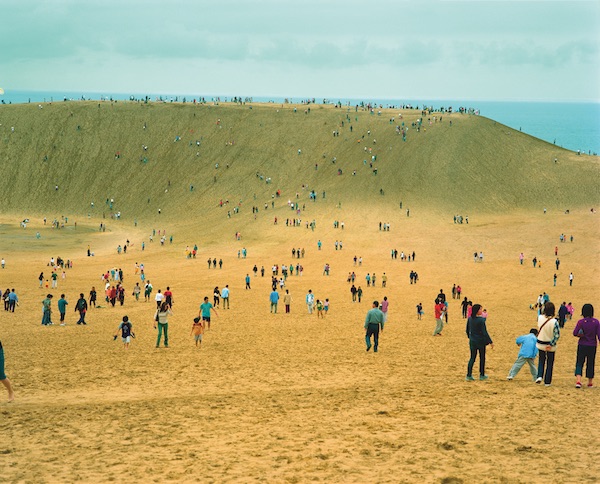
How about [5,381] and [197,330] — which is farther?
[197,330]

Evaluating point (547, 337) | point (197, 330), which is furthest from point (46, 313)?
point (547, 337)

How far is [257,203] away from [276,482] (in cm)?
7348

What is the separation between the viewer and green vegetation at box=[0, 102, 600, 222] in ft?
269

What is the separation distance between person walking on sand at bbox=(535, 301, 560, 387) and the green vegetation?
210ft

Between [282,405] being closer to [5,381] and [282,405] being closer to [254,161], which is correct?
[5,381]

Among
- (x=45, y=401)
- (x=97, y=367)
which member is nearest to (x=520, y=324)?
(x=97, y=367)

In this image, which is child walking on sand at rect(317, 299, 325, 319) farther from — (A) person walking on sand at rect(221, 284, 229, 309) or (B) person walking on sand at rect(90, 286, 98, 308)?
(B) person walking on sand at rect(90, 286, 98, 308)

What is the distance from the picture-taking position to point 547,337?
13.3 metres

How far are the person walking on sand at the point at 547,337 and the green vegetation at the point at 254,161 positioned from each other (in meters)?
64.1

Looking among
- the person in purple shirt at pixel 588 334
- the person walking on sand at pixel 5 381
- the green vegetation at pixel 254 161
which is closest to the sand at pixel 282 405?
the person walking on sand at pixel 5 381

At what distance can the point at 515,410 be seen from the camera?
1190cm

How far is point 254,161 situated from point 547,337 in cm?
8158

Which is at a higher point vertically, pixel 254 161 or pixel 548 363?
pixel 254 161

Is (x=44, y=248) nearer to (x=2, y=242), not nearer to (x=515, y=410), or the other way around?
(x=2, y=242)
